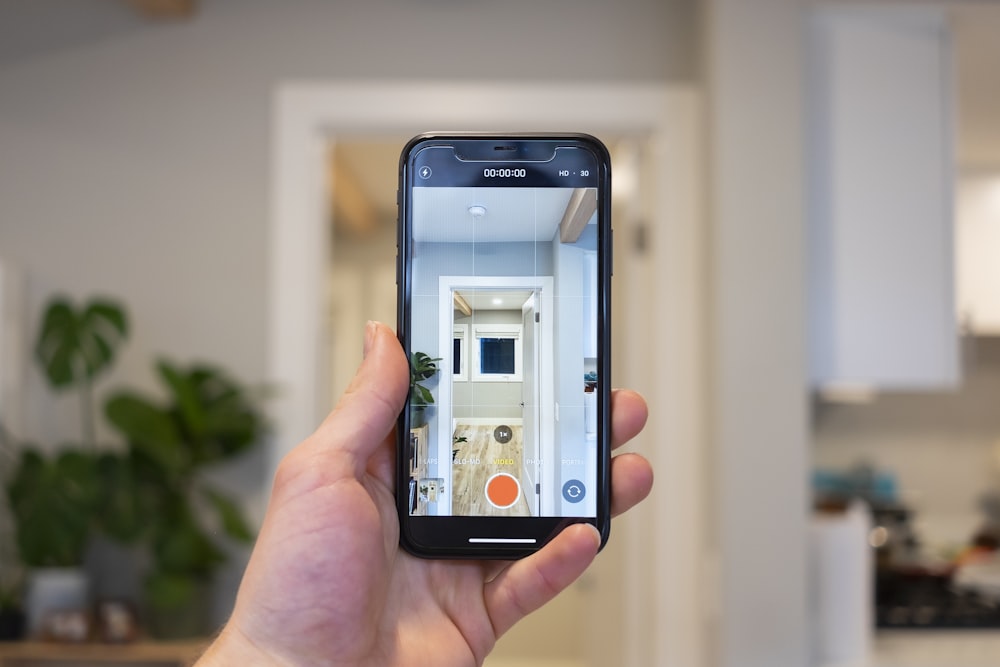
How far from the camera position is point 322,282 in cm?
214

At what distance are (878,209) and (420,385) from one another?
5.05ft

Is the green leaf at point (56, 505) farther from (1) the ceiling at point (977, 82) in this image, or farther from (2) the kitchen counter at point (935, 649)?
(1) the ceiling at point (977, 82)

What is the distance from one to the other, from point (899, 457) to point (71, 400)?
7.90 feet

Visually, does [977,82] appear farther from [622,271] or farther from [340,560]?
[340,560]

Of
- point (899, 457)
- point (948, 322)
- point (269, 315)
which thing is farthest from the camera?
point (899, 457)

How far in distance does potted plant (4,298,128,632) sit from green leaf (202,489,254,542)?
0.72 feet

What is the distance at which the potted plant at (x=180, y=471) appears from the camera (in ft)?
6.07

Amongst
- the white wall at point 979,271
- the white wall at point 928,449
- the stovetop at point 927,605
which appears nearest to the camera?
the stovetop at point 927,605

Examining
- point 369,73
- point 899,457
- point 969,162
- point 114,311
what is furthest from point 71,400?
point 969,162

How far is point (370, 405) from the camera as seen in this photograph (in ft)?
2.19

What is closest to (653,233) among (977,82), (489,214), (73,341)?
(977,82)

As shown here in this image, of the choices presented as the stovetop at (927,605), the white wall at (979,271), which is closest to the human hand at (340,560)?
the stovetop at (927,605)

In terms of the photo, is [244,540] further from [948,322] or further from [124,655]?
[948,322]

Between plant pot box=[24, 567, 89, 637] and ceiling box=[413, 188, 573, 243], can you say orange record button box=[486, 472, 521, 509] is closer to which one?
ceiling box=[413, 188, 573, 243]
